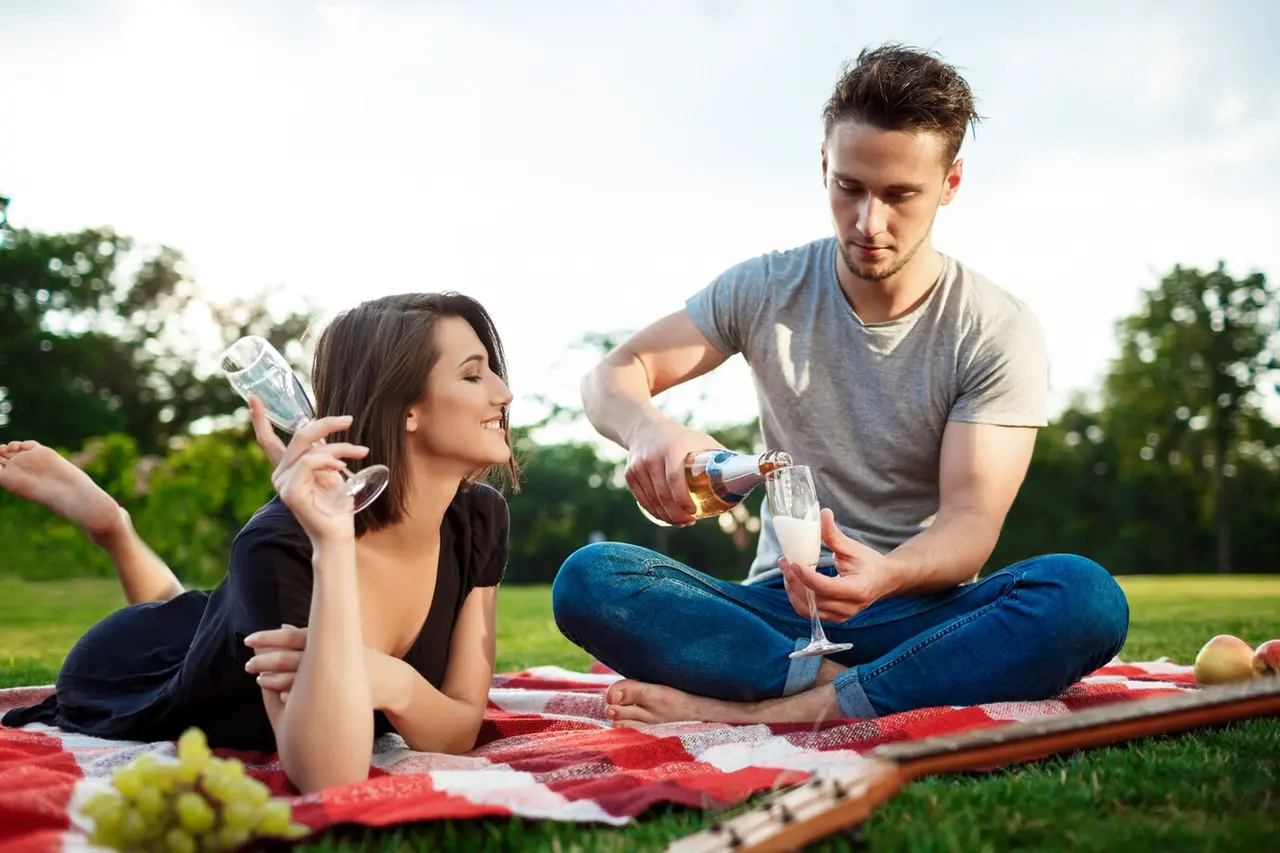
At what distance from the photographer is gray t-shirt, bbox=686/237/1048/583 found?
3.76 metres

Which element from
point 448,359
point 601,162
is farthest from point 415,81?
point 448,359

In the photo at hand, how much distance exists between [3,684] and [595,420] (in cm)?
282

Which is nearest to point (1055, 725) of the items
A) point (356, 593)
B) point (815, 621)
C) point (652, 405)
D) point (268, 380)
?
point (815, 621)

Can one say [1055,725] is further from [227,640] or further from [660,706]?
[227,640]

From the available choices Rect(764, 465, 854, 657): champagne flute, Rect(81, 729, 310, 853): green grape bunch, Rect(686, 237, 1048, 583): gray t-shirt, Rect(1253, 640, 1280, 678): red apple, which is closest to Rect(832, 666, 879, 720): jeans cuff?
Rect(764, 465, 854, 657): champagne flute

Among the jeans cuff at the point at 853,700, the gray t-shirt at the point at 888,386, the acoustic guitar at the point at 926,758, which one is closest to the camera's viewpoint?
the acoustic guitar at the point at 926,758

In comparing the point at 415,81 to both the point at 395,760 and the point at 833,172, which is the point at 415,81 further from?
Answer: the point at 395,760

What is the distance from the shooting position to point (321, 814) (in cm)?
192

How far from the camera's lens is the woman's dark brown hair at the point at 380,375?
283 centimetres

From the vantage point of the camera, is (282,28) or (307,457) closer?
(307,457)

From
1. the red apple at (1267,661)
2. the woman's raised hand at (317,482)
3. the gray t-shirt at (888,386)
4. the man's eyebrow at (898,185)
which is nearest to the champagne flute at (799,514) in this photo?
the gray t-shirt at (888,386)

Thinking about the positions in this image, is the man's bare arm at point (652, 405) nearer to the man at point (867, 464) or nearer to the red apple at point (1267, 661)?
the man at point (867, 464)

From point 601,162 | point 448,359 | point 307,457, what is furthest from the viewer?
point 601,162

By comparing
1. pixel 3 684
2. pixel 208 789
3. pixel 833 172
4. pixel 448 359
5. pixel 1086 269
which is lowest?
pixel 3 684
